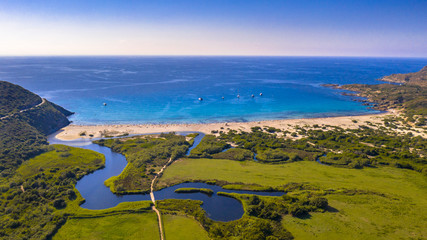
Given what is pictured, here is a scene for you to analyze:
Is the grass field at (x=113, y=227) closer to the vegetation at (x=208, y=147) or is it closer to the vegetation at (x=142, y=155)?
the vegetation at (x=142, y=155)

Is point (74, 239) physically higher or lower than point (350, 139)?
lower

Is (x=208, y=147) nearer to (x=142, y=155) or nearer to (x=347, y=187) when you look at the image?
(x=142, y=155)

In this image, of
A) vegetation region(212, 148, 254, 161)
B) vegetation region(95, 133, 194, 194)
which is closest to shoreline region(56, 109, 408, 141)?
vegetation region(95, 133, 194, 194)

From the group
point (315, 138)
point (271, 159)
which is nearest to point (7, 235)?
point (271, 159)

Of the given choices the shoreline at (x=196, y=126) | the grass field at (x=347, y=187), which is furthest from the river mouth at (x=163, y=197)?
the shoreline at (x=196, y=126)

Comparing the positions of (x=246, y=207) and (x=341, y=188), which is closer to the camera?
(x=246, y=207)

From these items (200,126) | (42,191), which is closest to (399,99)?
(200,126)

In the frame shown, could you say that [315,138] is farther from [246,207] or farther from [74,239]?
[74,239]
